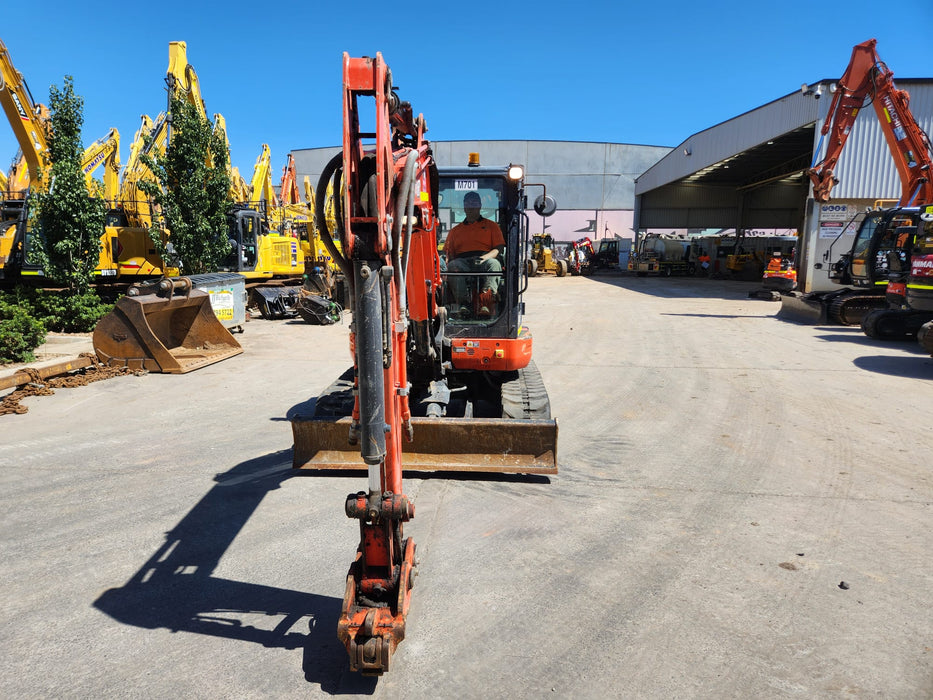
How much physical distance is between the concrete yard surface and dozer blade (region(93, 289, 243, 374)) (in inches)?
63.5

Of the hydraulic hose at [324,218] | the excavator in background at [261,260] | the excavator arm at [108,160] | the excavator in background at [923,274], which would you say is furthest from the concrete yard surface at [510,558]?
the excavator arm at [108,160]

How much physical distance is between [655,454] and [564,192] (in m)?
44.7

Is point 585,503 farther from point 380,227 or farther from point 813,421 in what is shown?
point 813,421

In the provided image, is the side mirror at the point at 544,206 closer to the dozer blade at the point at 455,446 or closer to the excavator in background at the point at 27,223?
the dozer blade at the point at 455,446

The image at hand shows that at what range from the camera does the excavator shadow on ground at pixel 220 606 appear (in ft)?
9.14

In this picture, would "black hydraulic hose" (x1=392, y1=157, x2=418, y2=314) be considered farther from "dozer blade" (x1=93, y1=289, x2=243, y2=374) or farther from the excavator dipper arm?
"dozer blade" (x1=93, y1=289, x2=243, y2=374)

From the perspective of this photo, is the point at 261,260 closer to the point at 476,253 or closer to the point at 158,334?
the point at 158,334

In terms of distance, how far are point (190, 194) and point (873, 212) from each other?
16210 mm

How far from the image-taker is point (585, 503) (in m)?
4.43

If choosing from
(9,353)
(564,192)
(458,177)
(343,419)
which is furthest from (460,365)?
(564,192)

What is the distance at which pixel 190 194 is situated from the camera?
1476 cm

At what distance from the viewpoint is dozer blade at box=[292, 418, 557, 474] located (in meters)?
4.72

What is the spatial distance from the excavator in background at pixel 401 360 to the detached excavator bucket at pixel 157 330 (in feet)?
13.6

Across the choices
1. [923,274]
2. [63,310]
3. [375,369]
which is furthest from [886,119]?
[63,310]
